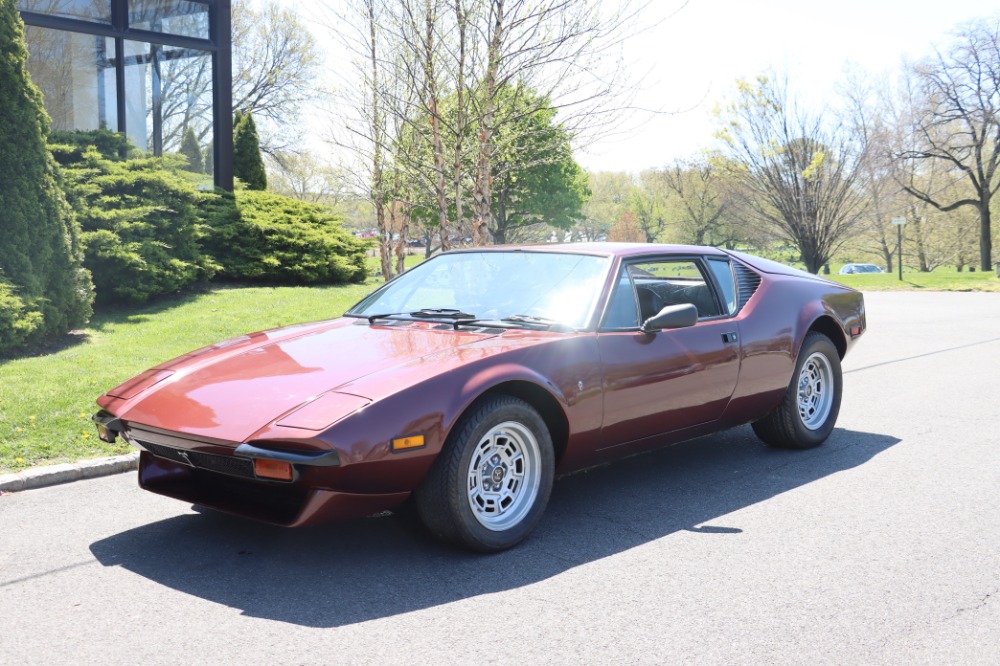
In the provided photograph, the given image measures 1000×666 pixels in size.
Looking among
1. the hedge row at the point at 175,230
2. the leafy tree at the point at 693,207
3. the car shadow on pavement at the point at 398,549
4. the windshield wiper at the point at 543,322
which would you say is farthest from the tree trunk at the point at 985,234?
the windshield wiper at the point at 543,322

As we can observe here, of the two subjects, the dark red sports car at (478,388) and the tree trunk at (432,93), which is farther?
the tree trunk at (432,93)

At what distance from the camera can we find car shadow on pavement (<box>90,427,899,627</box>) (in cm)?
353

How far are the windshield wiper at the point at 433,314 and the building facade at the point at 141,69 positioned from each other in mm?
11816

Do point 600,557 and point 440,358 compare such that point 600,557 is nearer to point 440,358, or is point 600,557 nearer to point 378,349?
point 440,358

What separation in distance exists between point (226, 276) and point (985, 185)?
39.9 metres

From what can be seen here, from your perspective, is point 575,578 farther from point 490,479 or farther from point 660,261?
point 660,261

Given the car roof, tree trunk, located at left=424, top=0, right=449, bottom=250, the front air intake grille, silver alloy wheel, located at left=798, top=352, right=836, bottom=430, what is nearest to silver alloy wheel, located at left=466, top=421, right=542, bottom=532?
the front air intake grille

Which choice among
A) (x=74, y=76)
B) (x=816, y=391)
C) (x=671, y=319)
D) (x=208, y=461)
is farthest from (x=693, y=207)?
(x=208, y=461)

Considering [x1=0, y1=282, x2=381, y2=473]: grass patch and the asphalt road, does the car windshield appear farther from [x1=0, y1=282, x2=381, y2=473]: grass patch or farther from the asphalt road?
[x1=0, y1=282, x2=381, y2=473]: grass patch

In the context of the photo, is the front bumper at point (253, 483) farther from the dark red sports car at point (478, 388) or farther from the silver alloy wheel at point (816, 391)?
the silver alloy wheel at point (816, 391)

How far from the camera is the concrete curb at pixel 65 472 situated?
514 centimetres

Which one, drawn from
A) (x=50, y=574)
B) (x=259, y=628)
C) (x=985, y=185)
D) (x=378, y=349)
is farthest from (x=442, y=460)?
(x=985, y=185)

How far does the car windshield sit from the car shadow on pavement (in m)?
1.08

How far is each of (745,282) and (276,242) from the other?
35.7 feet
